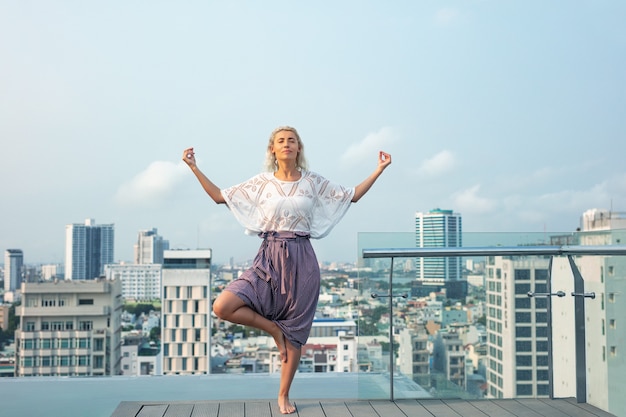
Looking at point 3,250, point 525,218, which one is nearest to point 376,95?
point 525,218

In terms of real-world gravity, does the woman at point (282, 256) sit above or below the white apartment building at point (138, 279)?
above

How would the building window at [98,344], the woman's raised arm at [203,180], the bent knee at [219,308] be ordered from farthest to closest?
the building window at [98,344]
the woman's raised arm at [203,180]
the bent knee at [219,308]

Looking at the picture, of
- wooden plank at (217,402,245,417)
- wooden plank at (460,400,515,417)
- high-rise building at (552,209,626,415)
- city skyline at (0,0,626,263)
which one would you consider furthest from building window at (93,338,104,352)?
high-rise building at (552,209,626,415)

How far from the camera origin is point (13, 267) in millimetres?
→ 42844

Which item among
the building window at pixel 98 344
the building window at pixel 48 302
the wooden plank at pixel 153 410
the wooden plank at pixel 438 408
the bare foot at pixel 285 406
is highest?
the bare foot at pixel 285 406

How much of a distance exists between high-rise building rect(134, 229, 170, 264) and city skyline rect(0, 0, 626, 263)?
5996 mm

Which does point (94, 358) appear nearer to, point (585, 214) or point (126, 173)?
point (126, 173)

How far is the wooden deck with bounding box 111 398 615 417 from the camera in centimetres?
323

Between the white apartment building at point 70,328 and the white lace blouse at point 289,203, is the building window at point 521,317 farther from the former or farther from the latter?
the white apartment building at point 70,328

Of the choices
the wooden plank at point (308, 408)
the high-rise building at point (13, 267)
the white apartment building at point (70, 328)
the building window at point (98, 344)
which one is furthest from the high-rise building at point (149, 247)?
the wooden plank at point (308, 408)

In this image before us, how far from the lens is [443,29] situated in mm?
18594

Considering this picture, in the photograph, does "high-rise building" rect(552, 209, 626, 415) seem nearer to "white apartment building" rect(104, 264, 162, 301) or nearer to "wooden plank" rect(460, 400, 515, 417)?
"wooden plank" rect(460, 400, 515, 417)

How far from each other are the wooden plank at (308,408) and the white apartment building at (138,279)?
46.5 meters

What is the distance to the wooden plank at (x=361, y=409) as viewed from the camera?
3.23 meters
